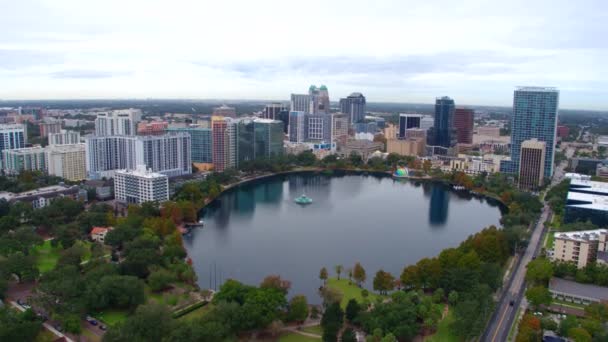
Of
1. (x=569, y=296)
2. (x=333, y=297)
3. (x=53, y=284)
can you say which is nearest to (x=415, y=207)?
(x=569, y=296)

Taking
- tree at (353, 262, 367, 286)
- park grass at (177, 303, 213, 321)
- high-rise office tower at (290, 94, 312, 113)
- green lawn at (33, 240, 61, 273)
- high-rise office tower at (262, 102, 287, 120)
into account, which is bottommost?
park grass at (177, 303, 213, 321)

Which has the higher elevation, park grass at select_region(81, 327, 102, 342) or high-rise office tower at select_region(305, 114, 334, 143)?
high-rise office tower at select_region(305, 114, 334, 143)

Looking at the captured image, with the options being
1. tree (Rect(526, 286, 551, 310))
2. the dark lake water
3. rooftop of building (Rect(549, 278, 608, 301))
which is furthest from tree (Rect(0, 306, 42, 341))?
rooftop of building (Rect(549, 278, 608, 301))

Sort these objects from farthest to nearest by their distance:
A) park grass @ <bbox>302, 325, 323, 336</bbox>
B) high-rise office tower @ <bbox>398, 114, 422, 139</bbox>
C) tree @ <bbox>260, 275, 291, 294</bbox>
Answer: high-rise office tower @ <bbox>398, 114, 422, 139</bbox>
tree @ <bbox>260, 275, 291, 294</bbox>
park grass @ <bbox>302, 325, 323, 336</bbox>

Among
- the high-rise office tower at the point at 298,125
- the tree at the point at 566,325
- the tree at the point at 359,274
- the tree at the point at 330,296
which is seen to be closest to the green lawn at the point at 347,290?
the tree at the point at 359,274

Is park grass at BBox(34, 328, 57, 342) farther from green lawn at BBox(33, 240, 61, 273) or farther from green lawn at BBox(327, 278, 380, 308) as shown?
green lawn at BBox(327, 278, 380, 308)

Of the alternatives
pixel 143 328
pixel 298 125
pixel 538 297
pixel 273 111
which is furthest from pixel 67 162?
pixel 273 111
